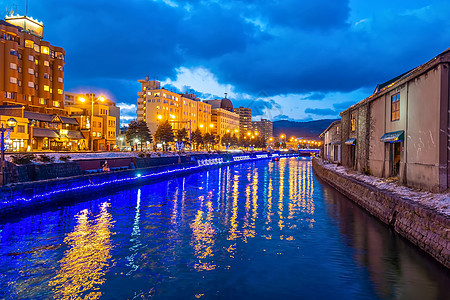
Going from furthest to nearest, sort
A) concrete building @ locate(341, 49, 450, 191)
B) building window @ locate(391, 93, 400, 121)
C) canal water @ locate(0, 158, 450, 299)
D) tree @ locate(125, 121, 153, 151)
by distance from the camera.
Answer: tree @ locate(125, 121, 153, 151) < building window @ locate(391, 93, 400, 121) < concrete building @ locate(341, 49, 450, 191) < canal water @ locate(0, 158, 450, 299)

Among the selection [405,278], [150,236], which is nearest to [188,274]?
[150,236]

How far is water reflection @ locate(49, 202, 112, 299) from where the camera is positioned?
10.8 metres

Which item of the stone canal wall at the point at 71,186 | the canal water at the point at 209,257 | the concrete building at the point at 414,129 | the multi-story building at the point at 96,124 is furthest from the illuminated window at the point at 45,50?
the concrete building at the point at 414,129

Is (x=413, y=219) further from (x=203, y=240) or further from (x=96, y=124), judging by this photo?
(x=96, y=124)

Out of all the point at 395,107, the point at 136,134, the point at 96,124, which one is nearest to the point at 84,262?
the point at 395,107

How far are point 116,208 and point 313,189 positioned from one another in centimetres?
2243

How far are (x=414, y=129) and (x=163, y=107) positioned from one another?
12145cm

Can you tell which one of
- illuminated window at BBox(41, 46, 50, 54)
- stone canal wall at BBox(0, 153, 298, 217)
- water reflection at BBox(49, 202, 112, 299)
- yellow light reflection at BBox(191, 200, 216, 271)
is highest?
illuminated window at BBox(41, 46, 50, 54)

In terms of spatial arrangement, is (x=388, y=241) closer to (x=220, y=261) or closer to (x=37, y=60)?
(x=220, y=261)

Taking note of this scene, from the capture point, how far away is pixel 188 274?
12.2m

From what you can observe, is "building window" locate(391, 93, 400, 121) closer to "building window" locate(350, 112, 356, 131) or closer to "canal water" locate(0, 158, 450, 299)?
"canal water" locate(0, 158, 450, 299)

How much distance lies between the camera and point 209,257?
13992 mm

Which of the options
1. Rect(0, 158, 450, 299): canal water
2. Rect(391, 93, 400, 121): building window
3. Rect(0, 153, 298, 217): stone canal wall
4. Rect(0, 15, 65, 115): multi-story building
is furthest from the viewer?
Rect(0, 15, 65, 115): multi-story building


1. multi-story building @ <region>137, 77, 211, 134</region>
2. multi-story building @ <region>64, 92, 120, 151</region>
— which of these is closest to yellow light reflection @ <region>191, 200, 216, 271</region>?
multi-story building @ <region>64, 92, 120, 151</region>
